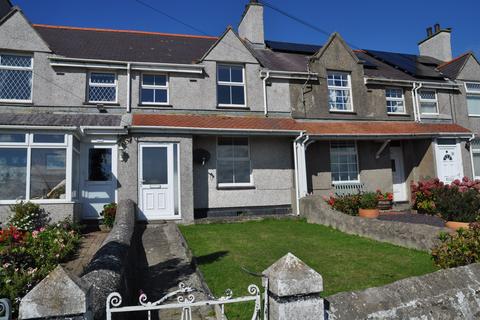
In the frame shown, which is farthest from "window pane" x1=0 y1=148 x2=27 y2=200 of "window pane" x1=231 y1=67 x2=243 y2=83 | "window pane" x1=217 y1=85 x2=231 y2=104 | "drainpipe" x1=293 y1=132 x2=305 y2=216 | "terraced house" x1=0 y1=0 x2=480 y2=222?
"drainpipe" x1=293 y1=132 x2=305 y2=216

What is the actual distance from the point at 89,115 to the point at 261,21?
990cm

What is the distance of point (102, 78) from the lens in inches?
520

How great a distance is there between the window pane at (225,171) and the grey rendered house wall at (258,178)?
261mm

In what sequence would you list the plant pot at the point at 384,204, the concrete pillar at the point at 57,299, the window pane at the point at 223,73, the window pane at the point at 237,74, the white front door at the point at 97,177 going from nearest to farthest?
the concrete pillar at the point at 57,299, the white front door at the point at 97,177, the plant pot at the point at 384,204, the window pane at the point at 223,73, the window pane at the point at 237,74

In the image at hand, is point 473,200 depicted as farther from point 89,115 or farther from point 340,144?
point 89,115

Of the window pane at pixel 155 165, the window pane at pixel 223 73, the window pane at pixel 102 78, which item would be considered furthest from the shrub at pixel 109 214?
the window pane at pixel 223 73

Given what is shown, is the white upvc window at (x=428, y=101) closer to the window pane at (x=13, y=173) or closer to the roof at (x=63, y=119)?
the roof at (x=63, y=119)

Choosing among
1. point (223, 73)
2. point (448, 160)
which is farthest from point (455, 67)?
point (223, 73)

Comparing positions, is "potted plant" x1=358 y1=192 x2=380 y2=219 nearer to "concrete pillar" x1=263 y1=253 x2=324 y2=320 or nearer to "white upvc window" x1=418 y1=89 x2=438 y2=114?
"white upvc window" x1=418 y1=89 x2=438 y2=114

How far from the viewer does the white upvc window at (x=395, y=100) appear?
16922 millimetres

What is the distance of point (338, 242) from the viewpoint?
28.5 feet

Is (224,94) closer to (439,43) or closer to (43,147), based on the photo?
(43,147)

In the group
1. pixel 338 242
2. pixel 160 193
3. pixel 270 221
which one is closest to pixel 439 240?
pixel 338 242

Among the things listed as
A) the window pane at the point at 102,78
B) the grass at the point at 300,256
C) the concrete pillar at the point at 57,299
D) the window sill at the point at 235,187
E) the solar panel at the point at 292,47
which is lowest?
the grass at the point at 300,256
